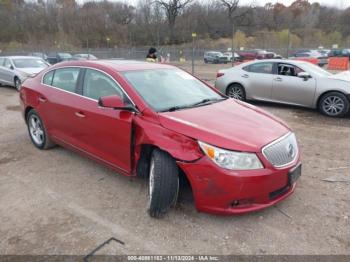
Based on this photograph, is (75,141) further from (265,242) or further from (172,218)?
(265,242)

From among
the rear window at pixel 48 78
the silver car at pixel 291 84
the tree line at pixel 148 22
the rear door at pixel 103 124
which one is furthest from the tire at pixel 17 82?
the tree line at pixel 148 22

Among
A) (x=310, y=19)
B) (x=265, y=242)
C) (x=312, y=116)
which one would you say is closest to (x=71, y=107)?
(x=265, y=242)

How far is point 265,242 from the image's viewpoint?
2812 millimetres

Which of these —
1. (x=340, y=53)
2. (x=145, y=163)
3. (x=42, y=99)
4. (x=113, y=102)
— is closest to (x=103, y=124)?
(x=113, y=102)

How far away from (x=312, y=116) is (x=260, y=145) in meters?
5.36

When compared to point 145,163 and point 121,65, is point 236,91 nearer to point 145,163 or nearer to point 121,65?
point 121,65

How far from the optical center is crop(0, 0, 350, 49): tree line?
5841 cm

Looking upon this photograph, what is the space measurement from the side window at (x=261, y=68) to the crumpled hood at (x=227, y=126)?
16.7ft

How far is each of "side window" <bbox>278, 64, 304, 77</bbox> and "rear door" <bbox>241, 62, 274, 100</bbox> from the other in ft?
0.81

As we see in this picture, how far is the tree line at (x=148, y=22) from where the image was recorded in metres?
58.4

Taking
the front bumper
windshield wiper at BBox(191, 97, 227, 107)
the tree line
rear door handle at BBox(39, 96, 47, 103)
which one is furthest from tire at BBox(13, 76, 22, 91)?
the tree line

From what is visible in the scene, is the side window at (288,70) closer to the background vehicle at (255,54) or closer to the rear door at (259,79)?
the rear door at (259,79)

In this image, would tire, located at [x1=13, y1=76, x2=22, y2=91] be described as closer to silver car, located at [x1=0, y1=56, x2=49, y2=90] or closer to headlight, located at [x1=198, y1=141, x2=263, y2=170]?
silver car, located at [x1=0, y1=56, x2=49, y2=90]

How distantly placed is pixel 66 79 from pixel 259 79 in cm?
567
